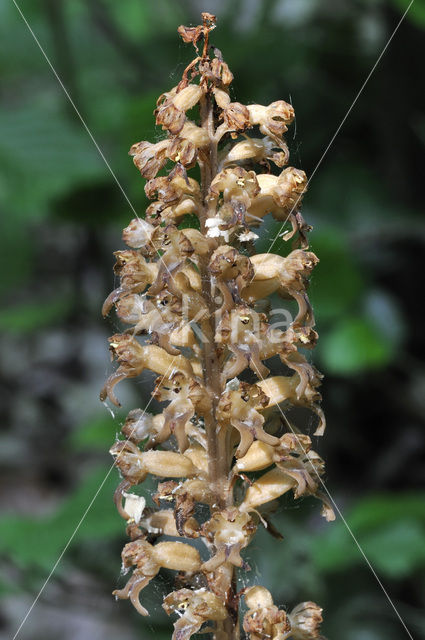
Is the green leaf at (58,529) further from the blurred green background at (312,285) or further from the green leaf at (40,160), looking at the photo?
the green leaf at (40,160)

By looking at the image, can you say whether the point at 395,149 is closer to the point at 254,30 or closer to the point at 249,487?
the point at 254,30

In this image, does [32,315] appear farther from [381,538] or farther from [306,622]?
[306,622]

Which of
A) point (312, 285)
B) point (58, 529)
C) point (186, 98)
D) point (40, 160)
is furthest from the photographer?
point (40, 160)

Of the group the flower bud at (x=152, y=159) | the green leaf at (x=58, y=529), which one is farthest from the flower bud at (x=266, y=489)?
the green leaf at (x=58, y=529)

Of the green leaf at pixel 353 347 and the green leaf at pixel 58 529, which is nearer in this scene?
the green leaf at pixel 58 529

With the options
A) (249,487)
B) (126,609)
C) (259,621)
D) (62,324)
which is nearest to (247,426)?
(249,487)

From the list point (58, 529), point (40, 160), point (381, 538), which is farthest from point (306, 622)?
point (40, 160)
